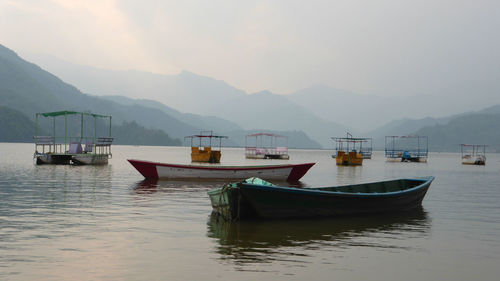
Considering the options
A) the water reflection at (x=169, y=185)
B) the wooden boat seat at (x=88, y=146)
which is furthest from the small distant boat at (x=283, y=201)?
the wooden boat seat at (x=88, y=146)

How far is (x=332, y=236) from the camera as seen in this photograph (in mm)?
14484

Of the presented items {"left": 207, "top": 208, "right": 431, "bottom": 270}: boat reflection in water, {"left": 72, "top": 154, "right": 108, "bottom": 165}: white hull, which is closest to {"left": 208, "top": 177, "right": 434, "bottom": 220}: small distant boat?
{"left": 207, "top": 208, "right": 431, "bottom": 270}: boat reflection in water

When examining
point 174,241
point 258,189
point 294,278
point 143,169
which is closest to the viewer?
point 294,278

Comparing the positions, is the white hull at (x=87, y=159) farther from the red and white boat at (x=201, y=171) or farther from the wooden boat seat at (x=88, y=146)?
the red and white boat at (x=201, y=171)

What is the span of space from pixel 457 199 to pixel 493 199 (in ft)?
8.11

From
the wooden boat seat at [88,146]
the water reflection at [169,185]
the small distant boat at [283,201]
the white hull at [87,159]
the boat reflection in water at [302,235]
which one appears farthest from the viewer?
the wooden boat seat at [88,146]

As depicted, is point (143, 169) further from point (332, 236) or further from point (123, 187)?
point (332, 236)

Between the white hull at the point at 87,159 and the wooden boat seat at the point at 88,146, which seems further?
the wooden boat seat at the point at 88,146

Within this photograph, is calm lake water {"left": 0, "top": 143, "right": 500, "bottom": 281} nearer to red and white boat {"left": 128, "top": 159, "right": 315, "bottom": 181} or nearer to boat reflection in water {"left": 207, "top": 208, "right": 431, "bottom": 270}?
boat reflection in water {"left": 207, "top": 208, "right": 431, "bottom": 270}

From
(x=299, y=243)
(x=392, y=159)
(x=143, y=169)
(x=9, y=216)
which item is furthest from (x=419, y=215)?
(x=392, y=159)

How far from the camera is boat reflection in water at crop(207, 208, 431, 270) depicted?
39.0ft

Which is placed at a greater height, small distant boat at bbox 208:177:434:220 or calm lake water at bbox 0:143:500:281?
small distant boat at bbox 208:177:434:220

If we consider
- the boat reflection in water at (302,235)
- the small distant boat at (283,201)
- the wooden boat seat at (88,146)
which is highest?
the wooden boat seat at (88,146)

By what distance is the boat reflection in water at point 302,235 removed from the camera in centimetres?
1189
